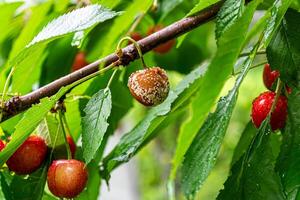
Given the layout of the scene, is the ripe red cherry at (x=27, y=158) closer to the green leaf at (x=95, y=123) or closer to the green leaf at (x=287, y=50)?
the green leaf at (x=95, y=123)

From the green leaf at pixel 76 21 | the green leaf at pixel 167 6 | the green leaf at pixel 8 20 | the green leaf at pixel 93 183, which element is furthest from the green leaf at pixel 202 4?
the green leaf at pixel 8 20

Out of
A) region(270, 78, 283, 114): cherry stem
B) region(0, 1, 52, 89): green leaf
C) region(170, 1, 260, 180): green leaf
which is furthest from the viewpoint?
region(0, 1, 52, 89): green leaf

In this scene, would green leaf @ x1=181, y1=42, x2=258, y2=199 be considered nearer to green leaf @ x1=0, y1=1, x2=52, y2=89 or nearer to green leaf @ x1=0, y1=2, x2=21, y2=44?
green leaf @ x1=0, y1=1, x2=52, y2=89

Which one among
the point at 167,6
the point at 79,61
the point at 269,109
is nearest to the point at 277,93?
the point at 269,109

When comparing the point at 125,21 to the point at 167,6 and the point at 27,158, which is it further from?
the point at 27,158

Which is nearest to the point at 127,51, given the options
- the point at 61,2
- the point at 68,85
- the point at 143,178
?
the point at 68,85

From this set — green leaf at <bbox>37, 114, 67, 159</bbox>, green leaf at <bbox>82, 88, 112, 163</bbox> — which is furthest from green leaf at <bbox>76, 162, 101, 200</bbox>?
green leaf at <bbox>82, 88, 112, 163</bbox>
